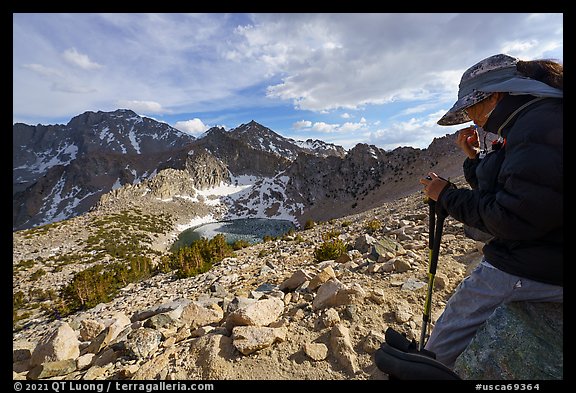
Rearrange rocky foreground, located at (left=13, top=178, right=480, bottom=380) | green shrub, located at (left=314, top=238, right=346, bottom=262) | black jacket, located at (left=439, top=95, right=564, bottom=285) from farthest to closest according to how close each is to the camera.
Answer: green shrub, located at (left=314, top=238, right=346, bottom=262) < rocky foreground, located at (left=13, top=178, right=480, bottom=380) < black jacket, located at (left=439, top=95, right=564, bottom=285)

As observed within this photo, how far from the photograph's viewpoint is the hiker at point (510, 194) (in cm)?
193

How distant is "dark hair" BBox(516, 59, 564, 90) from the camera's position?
90.5 inches

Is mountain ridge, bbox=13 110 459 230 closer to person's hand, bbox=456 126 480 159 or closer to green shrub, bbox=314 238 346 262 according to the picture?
green shrub, bbox=314 238 346 262

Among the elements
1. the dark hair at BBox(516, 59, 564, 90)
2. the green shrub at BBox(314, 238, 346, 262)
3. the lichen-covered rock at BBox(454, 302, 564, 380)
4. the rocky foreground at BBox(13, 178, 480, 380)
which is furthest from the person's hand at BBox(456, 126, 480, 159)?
the green shrub at BBox(314, 238, 346, 262)

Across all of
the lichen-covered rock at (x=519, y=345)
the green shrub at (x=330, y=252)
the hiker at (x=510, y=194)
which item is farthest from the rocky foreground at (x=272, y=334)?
the green shrub at (x=330, y=252)

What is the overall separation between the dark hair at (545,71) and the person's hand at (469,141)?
111cm

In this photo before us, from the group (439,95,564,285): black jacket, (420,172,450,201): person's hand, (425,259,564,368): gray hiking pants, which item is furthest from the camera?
(420,172,450,201): person's hand

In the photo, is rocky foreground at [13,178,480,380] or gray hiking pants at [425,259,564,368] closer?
gray hiking pants at [425,259,564,368]

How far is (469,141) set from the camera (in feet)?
11.9

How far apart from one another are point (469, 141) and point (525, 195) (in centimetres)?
201

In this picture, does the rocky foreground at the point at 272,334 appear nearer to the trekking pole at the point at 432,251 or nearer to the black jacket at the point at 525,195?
the trekking pole at the point at 432,251

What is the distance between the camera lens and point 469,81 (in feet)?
9.45
